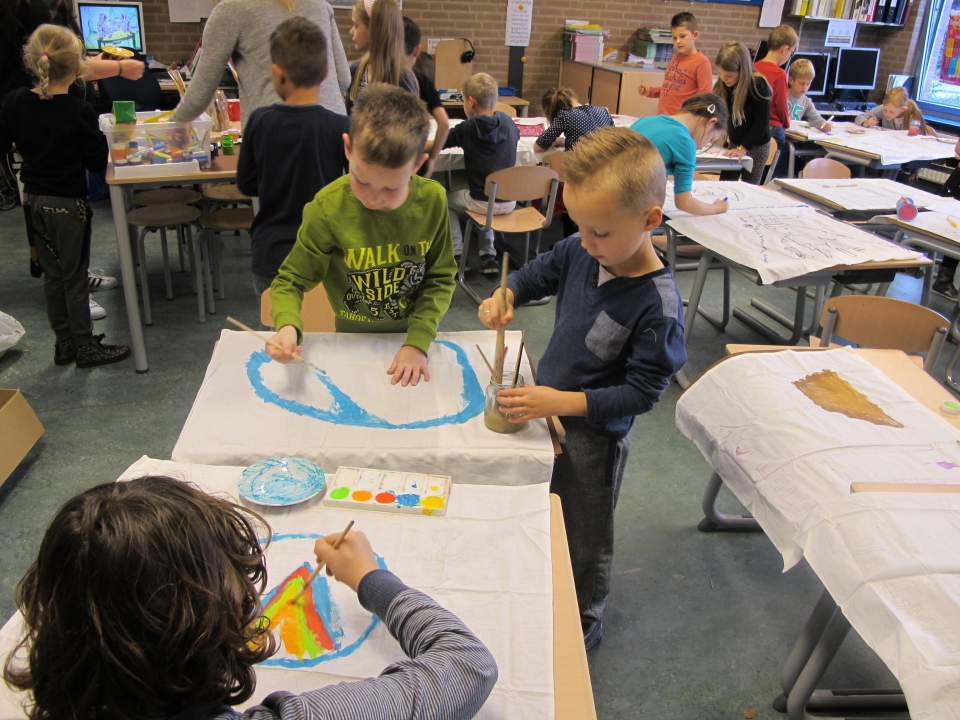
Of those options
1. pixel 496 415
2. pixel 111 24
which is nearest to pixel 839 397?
pixel 496 415

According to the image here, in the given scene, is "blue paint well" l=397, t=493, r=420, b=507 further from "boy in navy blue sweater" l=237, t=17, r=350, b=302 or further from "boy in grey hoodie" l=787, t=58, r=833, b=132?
"boy in grey hoodie" l=787, t=58, r=833, b=132

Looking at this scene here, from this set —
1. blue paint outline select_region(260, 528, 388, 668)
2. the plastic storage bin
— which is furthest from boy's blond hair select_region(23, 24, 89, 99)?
blue paint outline select_region(260, 528, 388, 668)

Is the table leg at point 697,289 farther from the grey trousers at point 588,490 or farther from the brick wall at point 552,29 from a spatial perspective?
the brick wall at point 552,29

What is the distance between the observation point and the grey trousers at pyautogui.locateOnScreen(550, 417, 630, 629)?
4.80ft

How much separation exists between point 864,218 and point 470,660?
11.9 feet

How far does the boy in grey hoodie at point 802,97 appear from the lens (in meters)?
5.33

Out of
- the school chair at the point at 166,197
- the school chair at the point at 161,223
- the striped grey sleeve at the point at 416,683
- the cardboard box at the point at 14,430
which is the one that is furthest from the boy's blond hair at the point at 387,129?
the school chair at the point at 166,197

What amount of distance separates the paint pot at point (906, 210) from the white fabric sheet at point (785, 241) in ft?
1.19

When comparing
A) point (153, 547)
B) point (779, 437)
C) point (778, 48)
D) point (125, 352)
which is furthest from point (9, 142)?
point (778, 48)

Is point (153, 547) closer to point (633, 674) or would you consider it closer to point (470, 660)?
point (470, 660)

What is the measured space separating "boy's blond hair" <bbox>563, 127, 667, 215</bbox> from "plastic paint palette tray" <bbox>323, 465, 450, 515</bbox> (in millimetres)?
587

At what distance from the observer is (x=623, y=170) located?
1.19 m

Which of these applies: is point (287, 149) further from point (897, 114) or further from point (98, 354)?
point (897, 114)

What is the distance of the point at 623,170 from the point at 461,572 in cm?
73
